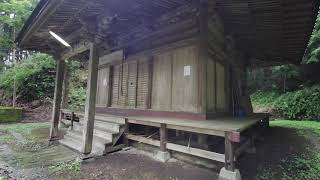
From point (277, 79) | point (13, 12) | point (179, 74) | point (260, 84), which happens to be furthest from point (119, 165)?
point (260, 84)

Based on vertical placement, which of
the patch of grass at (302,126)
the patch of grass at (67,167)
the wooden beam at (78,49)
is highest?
the wooden beam at (78,49)

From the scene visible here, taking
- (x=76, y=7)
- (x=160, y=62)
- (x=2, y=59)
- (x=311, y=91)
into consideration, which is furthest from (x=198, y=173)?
(x=2, y=59)

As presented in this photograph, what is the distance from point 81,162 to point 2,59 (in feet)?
61.8

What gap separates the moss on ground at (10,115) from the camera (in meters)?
11.6

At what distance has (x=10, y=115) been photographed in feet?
38.6

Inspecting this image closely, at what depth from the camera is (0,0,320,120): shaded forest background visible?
12.5 metres

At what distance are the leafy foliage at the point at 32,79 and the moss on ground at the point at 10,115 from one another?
2.51 metres

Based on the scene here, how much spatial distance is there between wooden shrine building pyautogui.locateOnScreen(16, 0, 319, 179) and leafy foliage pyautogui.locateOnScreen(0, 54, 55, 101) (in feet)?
26.8

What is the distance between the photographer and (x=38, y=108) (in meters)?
13.7

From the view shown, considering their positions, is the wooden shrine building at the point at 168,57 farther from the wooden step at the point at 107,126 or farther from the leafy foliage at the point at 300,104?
the leafy foliage at the point at 300,104

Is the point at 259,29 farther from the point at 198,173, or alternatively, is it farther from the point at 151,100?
the point at 198,173

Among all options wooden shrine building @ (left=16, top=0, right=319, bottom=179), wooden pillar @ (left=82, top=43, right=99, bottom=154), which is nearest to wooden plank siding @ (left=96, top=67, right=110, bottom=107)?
wooden shrine building @ (left=16, top=0, right=319, bottom=179)

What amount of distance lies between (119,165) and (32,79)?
1299 centimetres

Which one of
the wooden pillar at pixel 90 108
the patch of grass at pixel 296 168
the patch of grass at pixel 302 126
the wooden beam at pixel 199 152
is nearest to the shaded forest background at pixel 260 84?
the patch of grass at pixel 302 126
